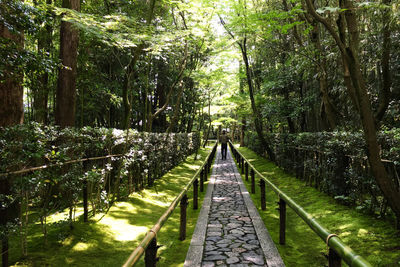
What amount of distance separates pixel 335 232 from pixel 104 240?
14.2 feet

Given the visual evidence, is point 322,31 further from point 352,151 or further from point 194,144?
point 194,144

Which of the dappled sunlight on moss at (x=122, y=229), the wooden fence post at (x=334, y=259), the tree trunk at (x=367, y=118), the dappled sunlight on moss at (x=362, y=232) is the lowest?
the dappled sunlight on moss at (x=122, y=229)

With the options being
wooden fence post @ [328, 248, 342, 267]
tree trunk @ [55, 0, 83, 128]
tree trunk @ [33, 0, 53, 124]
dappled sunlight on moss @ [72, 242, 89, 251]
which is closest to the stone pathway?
wooden fence post @ [328, 248, 342, 267]

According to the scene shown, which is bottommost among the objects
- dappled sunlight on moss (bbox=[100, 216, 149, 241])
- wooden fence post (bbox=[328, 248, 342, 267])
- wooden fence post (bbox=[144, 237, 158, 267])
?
dappled sunlight on moss (bbox=[100, 216, 149, 241])

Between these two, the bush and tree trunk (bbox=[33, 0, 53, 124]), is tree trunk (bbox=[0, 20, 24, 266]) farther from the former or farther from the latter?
tree trunk (bbox=[33, 0, 53, 124])

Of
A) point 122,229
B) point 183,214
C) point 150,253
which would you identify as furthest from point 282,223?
point 122,229

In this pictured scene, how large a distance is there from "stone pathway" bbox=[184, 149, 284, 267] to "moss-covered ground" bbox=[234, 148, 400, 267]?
0.87 ft

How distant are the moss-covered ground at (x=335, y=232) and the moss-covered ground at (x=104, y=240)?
1.79 meters

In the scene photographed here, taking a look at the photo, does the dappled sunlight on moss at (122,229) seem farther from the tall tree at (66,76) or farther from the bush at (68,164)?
the tall tree at (66,76)

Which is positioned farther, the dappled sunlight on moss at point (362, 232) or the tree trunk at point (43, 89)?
the tree trunk at point (43, 89)

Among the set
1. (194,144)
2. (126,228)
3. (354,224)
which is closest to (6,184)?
(126,228)

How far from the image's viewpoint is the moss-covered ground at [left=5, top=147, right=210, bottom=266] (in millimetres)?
3848

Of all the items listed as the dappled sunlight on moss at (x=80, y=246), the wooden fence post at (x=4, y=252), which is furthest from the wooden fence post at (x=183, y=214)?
the wooden fence post at (x=4, y=252)

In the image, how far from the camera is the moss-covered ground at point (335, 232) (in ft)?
12.7
